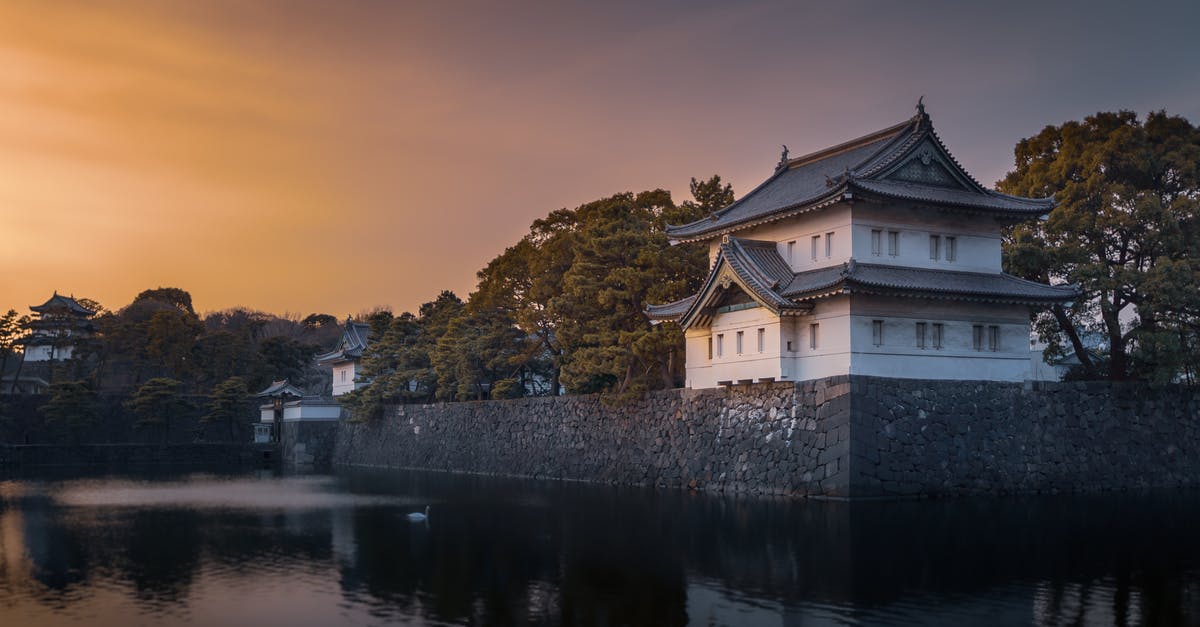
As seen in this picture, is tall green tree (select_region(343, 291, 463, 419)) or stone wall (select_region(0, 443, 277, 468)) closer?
tall green tree (select_region(343, 291, 463, 419))

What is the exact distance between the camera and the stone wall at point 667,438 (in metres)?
25.3

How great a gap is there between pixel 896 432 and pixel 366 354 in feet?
104

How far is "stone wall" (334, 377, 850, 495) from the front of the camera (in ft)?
83.1

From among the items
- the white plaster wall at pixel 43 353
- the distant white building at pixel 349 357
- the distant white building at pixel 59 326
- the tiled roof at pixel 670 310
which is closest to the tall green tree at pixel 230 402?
the distant white building at pixel 349 357

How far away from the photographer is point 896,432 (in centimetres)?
2488

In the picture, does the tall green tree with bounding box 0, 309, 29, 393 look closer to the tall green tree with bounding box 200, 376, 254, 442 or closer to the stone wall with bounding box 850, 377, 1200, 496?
the tall green tree with bounding box 200, 376, 254, 442

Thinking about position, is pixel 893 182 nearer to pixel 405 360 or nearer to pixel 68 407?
pixel 405 360

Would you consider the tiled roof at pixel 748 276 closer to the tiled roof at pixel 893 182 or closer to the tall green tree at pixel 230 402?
the tiled roof at pixel 893 182

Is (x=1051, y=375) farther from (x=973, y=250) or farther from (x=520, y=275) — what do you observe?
(x=520, y=275)

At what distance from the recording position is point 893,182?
26.7m

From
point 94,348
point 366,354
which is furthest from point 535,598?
point 94,348

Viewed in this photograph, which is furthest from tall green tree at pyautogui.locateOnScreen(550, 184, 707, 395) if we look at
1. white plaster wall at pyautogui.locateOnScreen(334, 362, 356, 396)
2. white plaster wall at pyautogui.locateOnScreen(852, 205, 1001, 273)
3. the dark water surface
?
white plaster wall at pyautogui.locateOnScreen(334, 362, 356, 396)

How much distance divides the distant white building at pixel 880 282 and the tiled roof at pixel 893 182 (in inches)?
1.5

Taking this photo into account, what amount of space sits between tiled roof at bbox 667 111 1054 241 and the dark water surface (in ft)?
23.7
